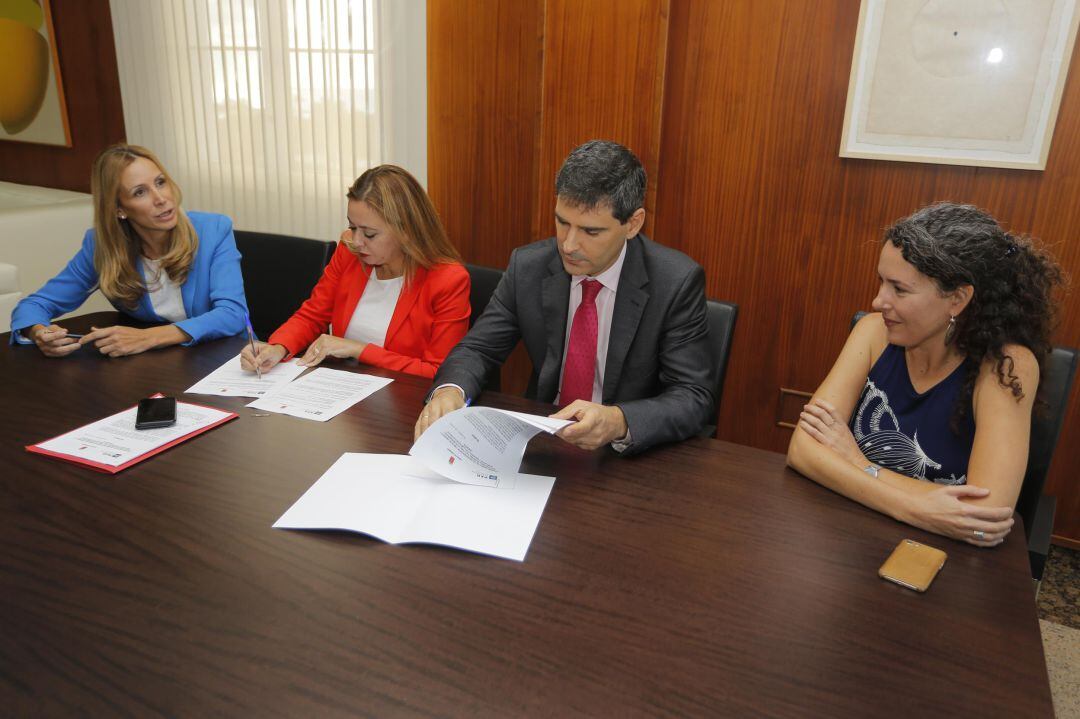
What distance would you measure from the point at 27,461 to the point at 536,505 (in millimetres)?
1006

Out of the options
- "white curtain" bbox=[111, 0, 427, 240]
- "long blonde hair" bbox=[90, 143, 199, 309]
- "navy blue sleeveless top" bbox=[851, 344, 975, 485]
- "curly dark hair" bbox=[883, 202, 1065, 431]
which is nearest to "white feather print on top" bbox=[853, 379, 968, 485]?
"navy blue sleeveless top" bbox=[851, 344, 975, 485]

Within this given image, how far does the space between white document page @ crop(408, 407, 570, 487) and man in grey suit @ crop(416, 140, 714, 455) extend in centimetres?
14

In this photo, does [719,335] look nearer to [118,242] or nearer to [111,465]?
[111,465]

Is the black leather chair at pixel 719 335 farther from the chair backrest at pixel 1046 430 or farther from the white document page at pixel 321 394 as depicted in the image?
the white document page at pixel 321 394

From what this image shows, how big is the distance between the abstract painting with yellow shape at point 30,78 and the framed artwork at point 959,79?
449 cm

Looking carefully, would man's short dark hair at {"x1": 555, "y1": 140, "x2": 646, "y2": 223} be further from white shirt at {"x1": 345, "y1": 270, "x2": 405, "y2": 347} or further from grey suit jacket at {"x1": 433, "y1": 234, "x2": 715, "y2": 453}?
white shirt at {"x1": 345, "y1": 270, "x2": 405, "y2": 347}

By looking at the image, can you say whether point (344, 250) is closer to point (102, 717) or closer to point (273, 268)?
point (273, 268)

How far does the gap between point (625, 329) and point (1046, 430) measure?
0.93 m

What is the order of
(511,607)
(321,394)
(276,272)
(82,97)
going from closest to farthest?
(511,607) < (321,394) < (276,272) < (82,97)

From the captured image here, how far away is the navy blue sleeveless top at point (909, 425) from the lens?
1.49m

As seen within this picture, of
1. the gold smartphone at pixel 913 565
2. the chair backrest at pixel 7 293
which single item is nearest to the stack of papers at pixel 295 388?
the gold smartphone at pixel 913 565

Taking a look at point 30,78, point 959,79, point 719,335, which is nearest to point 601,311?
point 719,335

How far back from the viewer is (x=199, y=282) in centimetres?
237

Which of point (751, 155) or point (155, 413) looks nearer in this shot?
point (155, 413)
